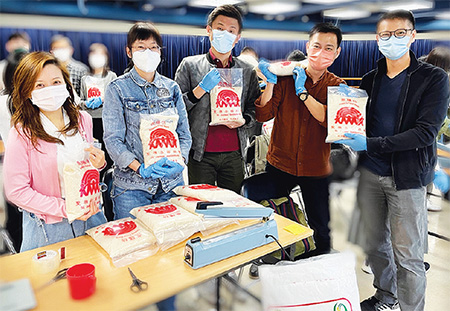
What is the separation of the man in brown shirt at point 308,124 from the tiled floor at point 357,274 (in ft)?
0.33

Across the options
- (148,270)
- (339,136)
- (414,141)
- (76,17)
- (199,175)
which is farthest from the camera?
(199,175)

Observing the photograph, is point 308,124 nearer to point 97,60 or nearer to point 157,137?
point 157,137

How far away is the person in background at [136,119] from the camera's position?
1568 millimetres

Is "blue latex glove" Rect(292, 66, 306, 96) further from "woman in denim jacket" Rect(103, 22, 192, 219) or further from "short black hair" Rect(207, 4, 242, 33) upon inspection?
"woman in denim jacket" Rect(103, 22, 192, 219)

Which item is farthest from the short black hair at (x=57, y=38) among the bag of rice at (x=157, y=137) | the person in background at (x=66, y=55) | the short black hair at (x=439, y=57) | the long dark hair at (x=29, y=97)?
the short black hair at (x=439, y=57)

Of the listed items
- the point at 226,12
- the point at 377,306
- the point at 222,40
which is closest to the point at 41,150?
the point at 222,40

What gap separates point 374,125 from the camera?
1.85m

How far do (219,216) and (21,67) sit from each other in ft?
3.11

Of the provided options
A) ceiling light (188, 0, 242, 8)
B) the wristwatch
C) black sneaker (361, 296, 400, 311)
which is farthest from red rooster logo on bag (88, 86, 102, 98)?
black sneaker (361, 296, 400, 311)

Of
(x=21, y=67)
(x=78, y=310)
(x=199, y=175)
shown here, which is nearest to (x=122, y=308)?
(x=78, y=310)

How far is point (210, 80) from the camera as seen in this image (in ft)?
6.26

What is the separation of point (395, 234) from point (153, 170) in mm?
1322

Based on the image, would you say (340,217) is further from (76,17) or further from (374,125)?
(76,17)

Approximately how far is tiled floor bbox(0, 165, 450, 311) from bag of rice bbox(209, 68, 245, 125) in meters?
0.79
